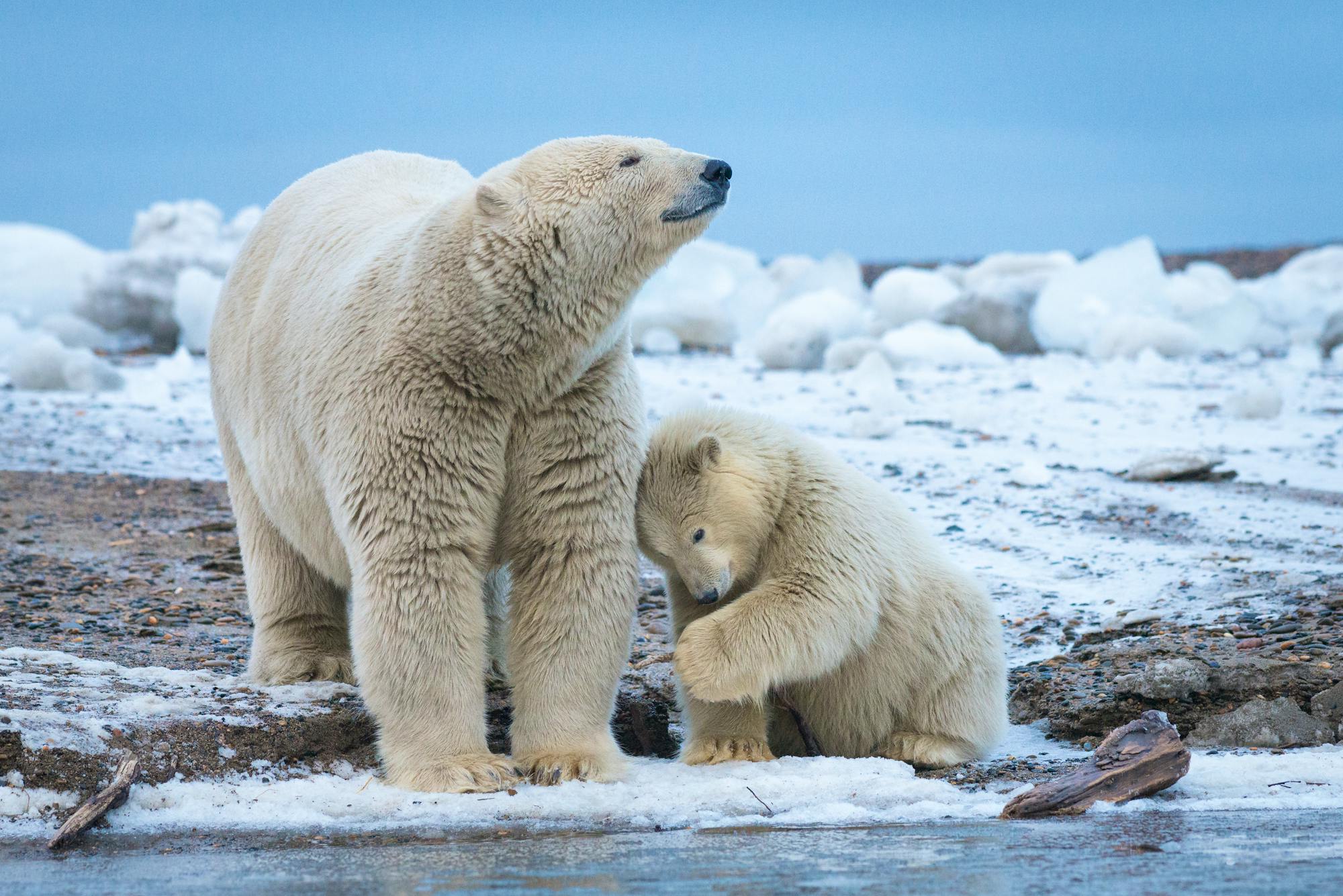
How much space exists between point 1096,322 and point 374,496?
15484mm

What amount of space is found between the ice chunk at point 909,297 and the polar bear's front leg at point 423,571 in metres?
16.0

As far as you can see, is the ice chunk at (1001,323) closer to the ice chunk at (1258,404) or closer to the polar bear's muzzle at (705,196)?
the ice chunk at (1258,404)

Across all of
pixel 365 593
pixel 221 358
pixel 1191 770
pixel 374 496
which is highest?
pixel 221 358

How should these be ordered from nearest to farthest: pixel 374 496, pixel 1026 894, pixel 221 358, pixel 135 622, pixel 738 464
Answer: pixel 1026 894
pixel 374 496
pixel 738 464
pixel 221 358
pixel 135 622

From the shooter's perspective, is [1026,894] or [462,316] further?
[462,316]

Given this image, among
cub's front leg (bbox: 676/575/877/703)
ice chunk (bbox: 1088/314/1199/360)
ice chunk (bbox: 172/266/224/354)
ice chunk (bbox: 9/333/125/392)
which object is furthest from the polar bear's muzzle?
ice chunk (bbox: 172/266/224/354)

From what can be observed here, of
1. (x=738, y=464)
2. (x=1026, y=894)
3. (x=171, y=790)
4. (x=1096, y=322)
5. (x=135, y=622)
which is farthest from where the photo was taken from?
(x=1096, y=322)

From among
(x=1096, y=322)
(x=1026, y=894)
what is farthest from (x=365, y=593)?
(x=1096, y=322)

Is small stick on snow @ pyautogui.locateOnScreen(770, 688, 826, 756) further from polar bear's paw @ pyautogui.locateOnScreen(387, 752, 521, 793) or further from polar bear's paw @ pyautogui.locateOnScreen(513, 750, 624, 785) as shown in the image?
polar bear's paw @ pyautogui.locateOnScreen(387, 752, 521, 793)

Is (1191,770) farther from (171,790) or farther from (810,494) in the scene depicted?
(171,790)

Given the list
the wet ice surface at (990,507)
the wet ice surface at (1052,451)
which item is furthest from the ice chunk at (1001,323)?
the wet ice surface at (990,507)

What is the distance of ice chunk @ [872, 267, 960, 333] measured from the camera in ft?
67.6

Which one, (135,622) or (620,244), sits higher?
(620,244)

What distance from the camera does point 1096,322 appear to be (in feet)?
60.9
